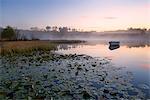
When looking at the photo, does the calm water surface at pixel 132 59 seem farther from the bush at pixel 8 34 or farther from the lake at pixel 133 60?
the bush at pixel 8 34

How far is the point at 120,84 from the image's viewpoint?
50.2 ft

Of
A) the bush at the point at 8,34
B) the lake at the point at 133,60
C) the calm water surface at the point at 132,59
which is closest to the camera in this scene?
the lake at the point at 133,60

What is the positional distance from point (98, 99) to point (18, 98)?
157 inches

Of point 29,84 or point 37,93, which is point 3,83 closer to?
point 29,84

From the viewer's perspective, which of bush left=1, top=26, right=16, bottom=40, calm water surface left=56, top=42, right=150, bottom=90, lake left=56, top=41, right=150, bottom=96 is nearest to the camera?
lake left=56, top=41, right=150, bottom=96

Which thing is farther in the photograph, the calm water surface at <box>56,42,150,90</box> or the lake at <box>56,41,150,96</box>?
the calm water surface at <box>56,42,150,90</box>

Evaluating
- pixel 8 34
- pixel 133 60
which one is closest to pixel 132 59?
pixel 133 60

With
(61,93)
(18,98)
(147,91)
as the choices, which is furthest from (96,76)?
(18,98)

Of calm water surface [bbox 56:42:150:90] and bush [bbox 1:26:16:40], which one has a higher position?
bush [bbox 1:26:16:40]

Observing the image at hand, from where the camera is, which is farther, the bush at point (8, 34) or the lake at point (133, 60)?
the bush at point (8, 34)

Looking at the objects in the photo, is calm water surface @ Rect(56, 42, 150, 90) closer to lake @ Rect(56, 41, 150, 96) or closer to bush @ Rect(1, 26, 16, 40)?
lake @ Rect(56, 41, 150, 96)

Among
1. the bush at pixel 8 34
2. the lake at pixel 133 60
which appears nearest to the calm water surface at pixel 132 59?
the lake at pixel 133 60

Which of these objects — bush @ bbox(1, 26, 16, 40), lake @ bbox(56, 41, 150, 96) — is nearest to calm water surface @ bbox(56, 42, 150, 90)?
lake @ bbox(56, 41, 150, 96)

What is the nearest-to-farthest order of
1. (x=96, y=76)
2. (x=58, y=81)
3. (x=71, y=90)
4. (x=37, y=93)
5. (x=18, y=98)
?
(x=18, y=98) < (x=37, y=93) < (x=71, y=90) < (x=58, y=81) < (x=96, y=76)
